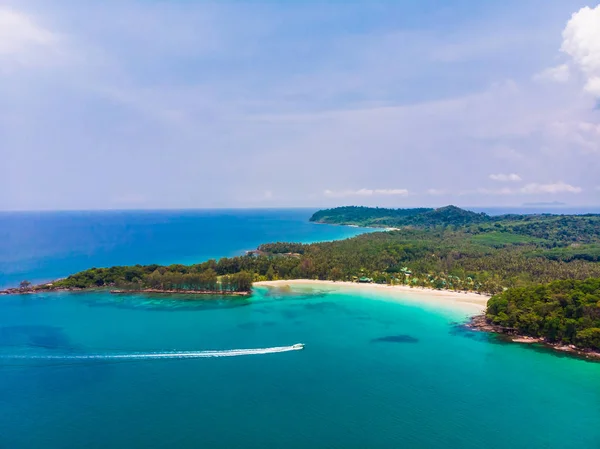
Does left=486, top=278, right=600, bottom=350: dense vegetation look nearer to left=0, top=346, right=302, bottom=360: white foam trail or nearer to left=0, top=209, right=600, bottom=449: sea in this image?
left=0, top=209, right=600, bottom=449: sea

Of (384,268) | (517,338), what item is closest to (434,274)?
(384,268)

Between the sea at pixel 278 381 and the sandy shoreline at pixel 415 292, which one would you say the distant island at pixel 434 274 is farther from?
the sea at pixel 278 381

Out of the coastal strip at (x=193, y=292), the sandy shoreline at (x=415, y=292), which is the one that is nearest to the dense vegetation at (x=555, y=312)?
the sandy shoreline at (x=415, y=292)

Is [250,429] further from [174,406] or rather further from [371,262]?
[371,262]

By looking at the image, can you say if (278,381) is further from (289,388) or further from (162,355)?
(162,355)

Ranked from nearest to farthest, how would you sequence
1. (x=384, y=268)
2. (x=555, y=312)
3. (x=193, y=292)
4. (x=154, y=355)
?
(x=154, y=355) → (x=555, y=312) → (x=193, y=292) → (x=384, y=268)

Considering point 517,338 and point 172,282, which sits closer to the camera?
point 517,338

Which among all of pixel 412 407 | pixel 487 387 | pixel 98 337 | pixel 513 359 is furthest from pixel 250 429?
pixel 513 359
